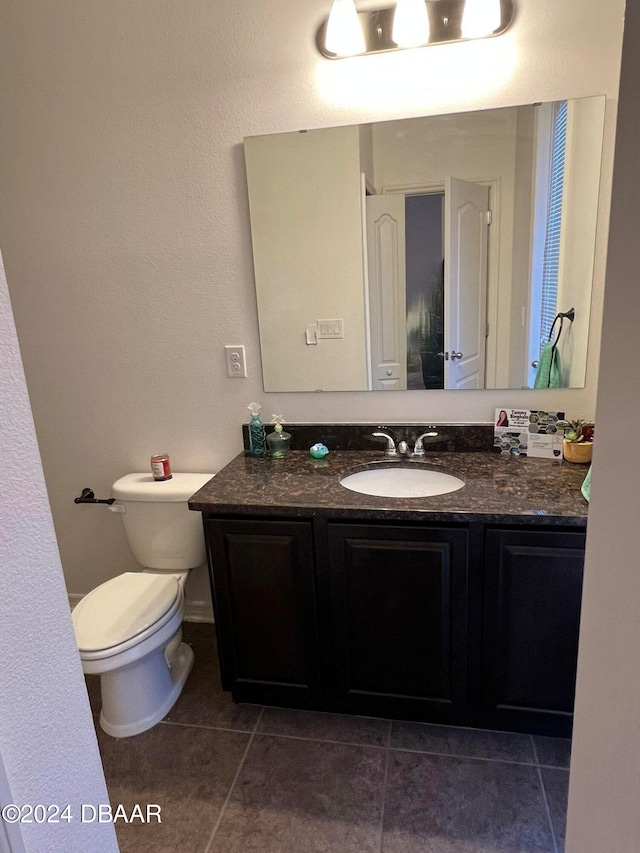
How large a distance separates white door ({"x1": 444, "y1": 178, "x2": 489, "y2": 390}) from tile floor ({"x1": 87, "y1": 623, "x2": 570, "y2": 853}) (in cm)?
118

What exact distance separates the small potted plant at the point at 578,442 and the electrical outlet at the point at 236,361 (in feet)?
3.80

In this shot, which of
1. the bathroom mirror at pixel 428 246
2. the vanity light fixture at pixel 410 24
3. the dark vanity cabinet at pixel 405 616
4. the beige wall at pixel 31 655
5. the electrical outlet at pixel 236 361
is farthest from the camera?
the electrical outlet at pixel 236 361

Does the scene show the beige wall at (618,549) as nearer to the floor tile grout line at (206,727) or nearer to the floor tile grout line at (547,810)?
the floor tile grout line at (547,810)

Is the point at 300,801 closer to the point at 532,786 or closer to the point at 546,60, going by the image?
the point at 532,786

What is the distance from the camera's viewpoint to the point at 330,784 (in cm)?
154

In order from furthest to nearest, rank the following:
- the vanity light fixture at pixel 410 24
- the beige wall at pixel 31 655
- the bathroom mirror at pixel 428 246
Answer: the bathroom mirror at pixel 428 246, the vanity light fixture at pixel 410 24, the beige wall at pixel 31 655

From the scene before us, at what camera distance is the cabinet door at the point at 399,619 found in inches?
59.0

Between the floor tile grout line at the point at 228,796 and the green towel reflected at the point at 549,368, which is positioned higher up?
the green towel reflected at the point at 549,368

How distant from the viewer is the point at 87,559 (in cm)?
238

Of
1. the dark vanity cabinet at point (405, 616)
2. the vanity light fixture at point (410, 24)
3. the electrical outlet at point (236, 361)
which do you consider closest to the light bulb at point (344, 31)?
the vanity light fixture at point (410, 24)

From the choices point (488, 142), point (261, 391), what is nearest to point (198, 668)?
point (261, 391)

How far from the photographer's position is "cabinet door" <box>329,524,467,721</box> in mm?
1499

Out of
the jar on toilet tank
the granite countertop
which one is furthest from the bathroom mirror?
the jar on toilet tank

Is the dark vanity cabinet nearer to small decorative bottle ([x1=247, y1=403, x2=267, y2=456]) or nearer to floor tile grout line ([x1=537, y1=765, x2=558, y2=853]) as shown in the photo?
floor tile grout line ([x1=537, y1=765, x2=558, y2=853])
